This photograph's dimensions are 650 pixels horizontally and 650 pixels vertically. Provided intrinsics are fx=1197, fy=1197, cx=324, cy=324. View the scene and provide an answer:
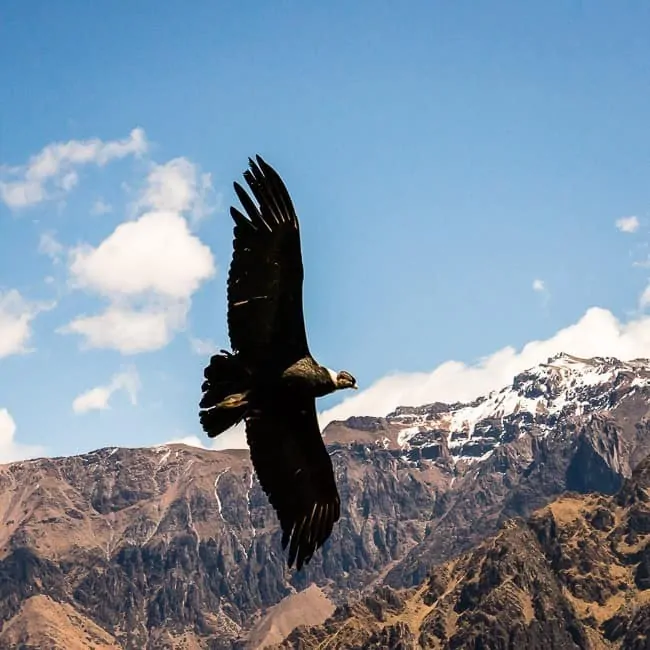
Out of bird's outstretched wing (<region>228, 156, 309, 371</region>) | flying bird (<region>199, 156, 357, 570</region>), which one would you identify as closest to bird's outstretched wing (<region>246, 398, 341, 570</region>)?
flying bird (<region>199, 156, 357, 570</region>)

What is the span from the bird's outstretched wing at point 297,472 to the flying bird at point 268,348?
0.09 feet

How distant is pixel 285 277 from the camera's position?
2527 cm

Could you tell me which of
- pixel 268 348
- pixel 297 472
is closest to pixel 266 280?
pixel 268 348

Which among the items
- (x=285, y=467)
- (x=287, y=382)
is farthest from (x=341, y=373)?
(x=285, y=467)

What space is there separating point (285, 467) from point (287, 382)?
2.66 metres

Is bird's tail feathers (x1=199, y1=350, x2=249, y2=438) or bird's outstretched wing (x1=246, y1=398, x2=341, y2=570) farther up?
bird's tail feathers (x1=199, y1=350, x2=249, y2=438)

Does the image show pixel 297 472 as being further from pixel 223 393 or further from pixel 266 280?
pixel 266 280

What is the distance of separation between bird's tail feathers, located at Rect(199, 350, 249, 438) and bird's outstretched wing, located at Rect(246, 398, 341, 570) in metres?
1.05

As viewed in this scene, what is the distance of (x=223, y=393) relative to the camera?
83.2 ft

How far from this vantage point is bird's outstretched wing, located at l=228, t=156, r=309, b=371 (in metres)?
24.9

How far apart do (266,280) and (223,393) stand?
256 cm

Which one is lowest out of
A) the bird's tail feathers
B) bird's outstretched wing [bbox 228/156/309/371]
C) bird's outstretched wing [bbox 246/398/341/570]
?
bird's outstretched wing [bbox 246/398/341/570]

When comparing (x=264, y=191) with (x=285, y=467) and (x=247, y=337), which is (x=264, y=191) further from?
(x=285, y=467)

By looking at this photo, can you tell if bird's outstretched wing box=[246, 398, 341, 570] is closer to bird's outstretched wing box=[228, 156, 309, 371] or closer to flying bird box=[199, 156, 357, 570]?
flying bird box=[199, 156, 357, 570]
